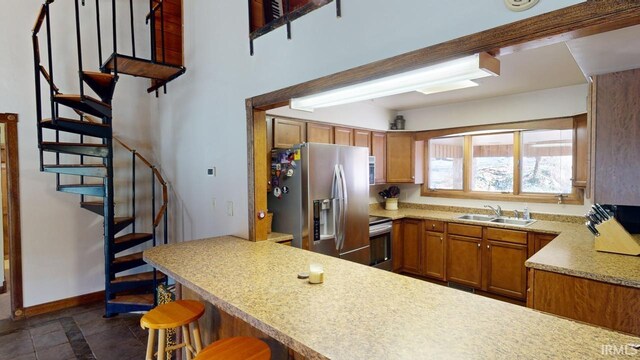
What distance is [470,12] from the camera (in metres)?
1.38

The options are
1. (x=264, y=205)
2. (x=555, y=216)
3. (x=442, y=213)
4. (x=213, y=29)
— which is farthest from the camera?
(x=442, y=213)

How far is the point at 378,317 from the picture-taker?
1279mm

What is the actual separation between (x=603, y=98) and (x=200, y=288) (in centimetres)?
252

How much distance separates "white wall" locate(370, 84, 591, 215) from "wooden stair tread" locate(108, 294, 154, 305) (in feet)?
10.4

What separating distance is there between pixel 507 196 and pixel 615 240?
2.03 m

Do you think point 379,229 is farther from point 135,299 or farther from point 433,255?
point 135,299

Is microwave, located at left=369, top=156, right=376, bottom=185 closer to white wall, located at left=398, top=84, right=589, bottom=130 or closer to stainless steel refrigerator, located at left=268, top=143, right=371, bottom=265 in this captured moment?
stainless steel refrigerator, located at left=268, top=143, right=371, bottom=265

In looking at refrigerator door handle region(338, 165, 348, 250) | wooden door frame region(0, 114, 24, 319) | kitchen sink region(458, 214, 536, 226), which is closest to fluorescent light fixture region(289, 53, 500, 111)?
A: refrigerator door handle region(338, 165, 348, 250)

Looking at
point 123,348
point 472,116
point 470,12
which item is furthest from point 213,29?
point 472,116

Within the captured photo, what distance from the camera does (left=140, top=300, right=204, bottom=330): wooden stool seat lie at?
171 cm

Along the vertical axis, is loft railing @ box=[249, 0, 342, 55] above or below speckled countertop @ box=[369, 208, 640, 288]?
above

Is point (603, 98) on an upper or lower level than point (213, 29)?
lower

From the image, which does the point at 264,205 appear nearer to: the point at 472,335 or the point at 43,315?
the point at 472,335

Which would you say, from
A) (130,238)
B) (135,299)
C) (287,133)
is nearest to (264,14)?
(287,133)
